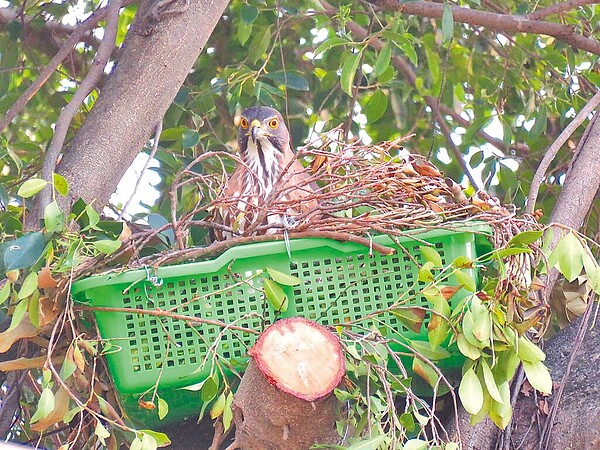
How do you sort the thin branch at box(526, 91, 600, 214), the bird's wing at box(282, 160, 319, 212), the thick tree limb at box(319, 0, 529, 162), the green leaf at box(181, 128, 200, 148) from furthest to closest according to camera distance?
the thick tree limb at box(319, 0, 529, 162)
the green leaf at box(181, 128, 200, 148)
the thin branch at box(526, 91, 600, 214)
the bird's wing at box(282, 160, 319, 212)

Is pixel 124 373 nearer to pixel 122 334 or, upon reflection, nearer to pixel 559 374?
pixel 122 334

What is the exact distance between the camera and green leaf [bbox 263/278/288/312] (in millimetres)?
2316

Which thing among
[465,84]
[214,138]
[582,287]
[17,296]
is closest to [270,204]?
[17,296]

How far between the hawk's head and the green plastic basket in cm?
143

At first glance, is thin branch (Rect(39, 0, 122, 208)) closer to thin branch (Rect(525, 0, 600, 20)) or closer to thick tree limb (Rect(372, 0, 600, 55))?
thick tree limb (Rect(372, 0, 600, 55))

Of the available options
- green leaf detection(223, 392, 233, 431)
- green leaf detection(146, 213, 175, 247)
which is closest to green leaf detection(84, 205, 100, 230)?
green leaf detection(146, 213, 175, 247)

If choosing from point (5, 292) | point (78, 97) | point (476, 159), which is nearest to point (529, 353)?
point (5, 292)

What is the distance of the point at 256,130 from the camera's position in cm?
385

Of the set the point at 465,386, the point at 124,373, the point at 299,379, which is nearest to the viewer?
the point at 299,379

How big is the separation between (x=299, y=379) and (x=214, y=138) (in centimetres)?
225

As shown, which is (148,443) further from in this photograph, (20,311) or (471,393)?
(471,393)

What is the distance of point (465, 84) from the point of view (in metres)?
4.90

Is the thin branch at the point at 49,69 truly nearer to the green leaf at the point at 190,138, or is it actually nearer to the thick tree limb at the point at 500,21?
the green leaf at the point at 190,138

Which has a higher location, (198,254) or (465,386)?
(198,254)
